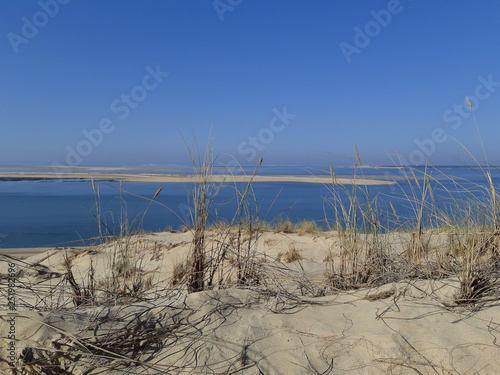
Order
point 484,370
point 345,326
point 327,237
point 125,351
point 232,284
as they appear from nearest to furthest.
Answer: point 484,370
point 125,351
point 345,326
point 232,284
point 327,237

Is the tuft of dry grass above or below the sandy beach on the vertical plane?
below

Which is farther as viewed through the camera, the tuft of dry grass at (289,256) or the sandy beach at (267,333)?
the tuft of dry grass at (289,256)

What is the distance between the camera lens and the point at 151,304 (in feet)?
5.64

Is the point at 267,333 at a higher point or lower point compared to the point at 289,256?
higher

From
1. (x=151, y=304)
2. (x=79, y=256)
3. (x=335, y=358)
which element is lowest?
(x=79, y=256)

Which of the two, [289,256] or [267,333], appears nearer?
[267,333]

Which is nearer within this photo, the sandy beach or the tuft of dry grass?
the sandy beach

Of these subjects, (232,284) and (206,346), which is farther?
(232,284)

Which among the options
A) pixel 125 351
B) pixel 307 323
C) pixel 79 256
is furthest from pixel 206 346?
pixel 79 256

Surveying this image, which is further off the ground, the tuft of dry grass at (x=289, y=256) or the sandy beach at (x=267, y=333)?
the sandy beach at (x=267, y=333)

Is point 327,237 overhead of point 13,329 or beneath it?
beneath

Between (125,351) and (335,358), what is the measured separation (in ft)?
2.87

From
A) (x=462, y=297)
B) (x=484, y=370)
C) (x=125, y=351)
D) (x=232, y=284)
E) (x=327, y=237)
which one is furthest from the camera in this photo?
(x=327, y=237)

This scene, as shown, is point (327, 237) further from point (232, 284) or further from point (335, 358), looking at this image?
point (335, 358)
